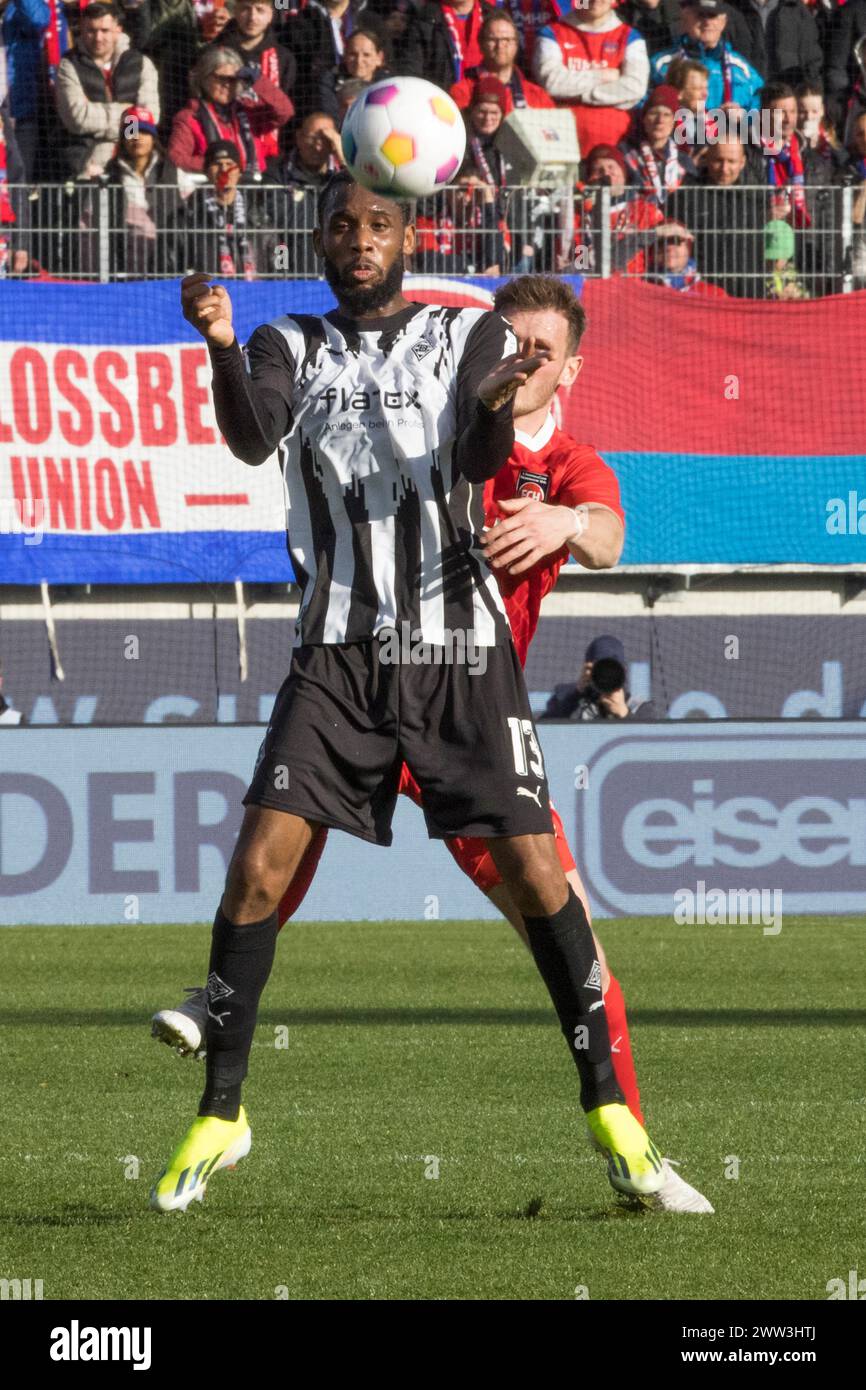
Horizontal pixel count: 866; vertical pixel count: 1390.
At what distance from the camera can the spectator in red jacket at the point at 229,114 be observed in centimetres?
1559

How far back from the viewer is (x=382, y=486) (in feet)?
15.1

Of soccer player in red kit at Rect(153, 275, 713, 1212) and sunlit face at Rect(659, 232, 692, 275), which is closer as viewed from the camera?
soccer player in red kit at Rect(153, 275, 713, 1212)

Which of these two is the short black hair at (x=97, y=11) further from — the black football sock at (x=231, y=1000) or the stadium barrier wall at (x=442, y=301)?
the black football sock at (x=231, y=1000)

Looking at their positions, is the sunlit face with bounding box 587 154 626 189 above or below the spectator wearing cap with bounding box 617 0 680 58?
below

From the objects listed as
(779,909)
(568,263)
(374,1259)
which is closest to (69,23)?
(568,263)

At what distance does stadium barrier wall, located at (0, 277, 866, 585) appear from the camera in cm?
1507

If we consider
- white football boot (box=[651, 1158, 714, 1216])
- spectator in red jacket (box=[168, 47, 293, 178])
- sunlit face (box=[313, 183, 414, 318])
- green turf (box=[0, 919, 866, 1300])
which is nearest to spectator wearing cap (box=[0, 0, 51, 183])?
spectator in red jacket (box=[168, 47, 293, 178])

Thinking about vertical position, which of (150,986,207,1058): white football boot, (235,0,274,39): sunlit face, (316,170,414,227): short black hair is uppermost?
(235,0,274,39): sunlit face

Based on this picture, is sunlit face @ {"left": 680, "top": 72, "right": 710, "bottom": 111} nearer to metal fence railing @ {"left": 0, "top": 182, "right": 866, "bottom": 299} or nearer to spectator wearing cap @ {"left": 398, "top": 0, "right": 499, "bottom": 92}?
metal fence railing @ {"left": 0, "top": 182, "right": 866, "bottom": 299}

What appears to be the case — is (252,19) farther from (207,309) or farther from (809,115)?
(207,309)

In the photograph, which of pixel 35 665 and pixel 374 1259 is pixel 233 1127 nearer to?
pixel 374 1259

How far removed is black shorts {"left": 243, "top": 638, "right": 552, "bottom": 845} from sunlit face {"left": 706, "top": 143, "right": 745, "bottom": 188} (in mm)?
11841

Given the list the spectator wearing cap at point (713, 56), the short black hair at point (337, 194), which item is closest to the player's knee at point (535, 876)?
the short black hair at point (337, 194)
